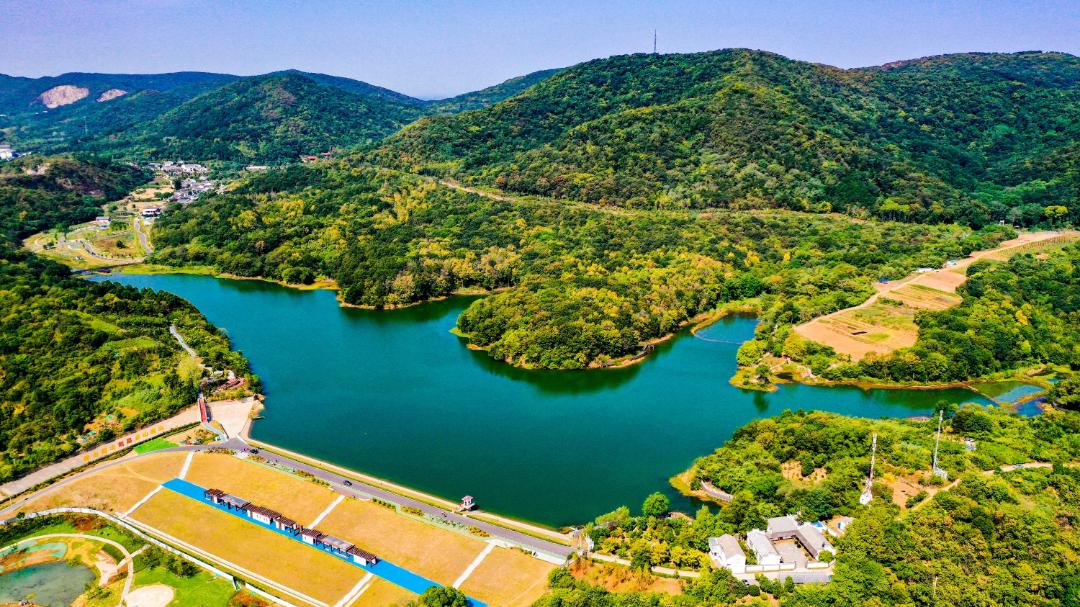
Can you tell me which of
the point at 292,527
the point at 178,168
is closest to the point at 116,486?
the point at 292,527

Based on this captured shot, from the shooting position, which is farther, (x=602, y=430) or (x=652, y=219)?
(x=652, y=219)

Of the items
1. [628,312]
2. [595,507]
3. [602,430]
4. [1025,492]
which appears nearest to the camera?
[1025,492]

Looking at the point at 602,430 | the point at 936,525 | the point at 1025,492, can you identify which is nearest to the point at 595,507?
the point at 602,430

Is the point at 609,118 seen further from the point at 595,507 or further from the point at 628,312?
the point at 595,507

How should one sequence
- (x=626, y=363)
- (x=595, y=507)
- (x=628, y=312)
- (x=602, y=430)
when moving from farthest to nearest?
(x=628, y=312)
(x=626, y=363)
(x=602, y=430)
(x=595, y=507)

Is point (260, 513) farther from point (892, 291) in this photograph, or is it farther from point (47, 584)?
point (892, 291)

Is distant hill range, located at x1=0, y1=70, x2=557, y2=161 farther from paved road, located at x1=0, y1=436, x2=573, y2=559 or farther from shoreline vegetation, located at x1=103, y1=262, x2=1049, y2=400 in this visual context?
paved road, located at x1=0, y1=436, x2=573, y2=559

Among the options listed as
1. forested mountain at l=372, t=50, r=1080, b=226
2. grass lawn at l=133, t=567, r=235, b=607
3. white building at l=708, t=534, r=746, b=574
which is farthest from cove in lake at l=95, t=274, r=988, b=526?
forested mountain at l=372, t=50, r=1080, b=226

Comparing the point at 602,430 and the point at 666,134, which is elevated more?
the point at 666,134

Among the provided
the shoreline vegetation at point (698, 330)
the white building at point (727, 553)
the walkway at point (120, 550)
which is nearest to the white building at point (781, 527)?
the white building at point (727, 553)
